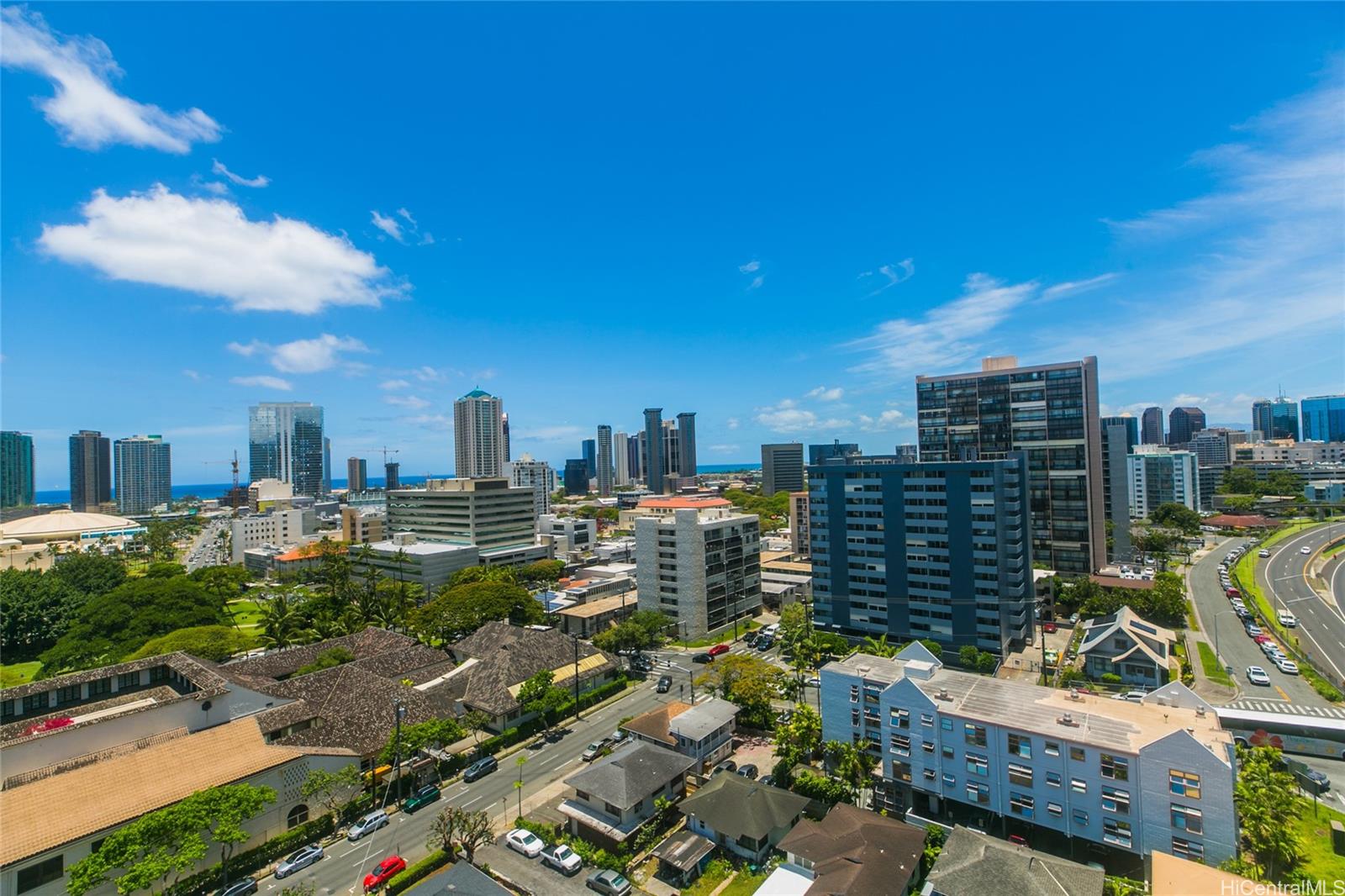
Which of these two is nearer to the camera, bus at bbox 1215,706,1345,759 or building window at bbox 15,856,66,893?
building window at bbox 15,856,66,893

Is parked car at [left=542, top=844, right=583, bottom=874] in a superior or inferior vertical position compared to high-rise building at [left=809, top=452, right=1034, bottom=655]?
inferior

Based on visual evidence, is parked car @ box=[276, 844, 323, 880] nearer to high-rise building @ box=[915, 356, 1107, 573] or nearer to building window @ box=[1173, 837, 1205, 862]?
building window @ box=[1173, 837, 1205, 862]

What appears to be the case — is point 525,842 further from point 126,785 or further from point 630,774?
point 126,785

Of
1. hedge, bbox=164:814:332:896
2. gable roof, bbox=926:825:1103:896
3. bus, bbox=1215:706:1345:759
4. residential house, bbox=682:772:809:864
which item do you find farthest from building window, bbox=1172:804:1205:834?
hedge, bbox=164:814:332:896

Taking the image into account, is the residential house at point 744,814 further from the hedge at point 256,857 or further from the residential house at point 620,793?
the hedge at point 256,857

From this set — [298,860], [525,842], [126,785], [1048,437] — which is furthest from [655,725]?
[1048,437]

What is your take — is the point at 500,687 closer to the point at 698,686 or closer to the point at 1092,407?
the point at 698,686
